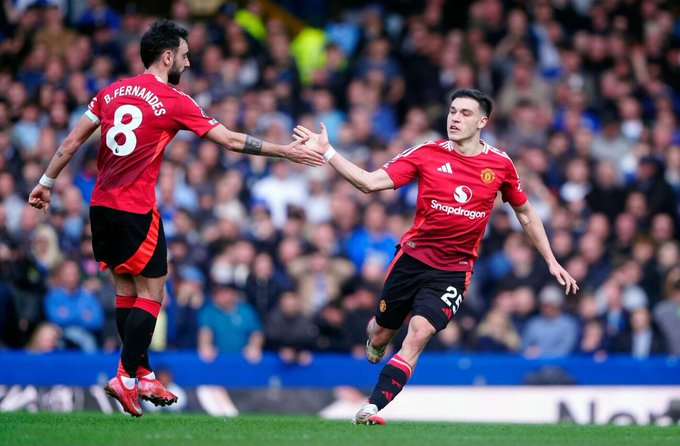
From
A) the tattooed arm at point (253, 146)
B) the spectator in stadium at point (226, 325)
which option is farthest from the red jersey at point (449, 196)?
the spectator in stadium at point (226, 325)

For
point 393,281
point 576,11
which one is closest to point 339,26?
point 576,11

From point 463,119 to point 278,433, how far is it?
2.90m

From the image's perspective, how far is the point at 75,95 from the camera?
1777cm

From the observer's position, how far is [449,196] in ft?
33.5

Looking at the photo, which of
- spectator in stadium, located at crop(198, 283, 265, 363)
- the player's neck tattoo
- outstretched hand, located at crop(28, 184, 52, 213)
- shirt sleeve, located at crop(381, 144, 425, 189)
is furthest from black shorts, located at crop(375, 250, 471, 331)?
spectator in stadium, located at crop(198, 283, 265, 363)

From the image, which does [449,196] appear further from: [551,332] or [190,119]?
[551,332]

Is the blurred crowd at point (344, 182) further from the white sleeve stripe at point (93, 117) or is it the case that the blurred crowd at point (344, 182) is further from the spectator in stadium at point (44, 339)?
the white sleeve stripe at point (93, 117)

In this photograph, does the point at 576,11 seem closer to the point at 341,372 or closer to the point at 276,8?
the point at 276,8

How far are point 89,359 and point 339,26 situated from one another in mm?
8313

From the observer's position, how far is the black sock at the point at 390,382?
962 centimetres

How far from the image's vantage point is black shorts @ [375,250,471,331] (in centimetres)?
1000

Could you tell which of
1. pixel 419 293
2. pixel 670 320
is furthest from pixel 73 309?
pixel 670 320

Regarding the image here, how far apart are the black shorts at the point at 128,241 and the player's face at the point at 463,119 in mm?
2424

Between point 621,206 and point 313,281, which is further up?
point 621,206
